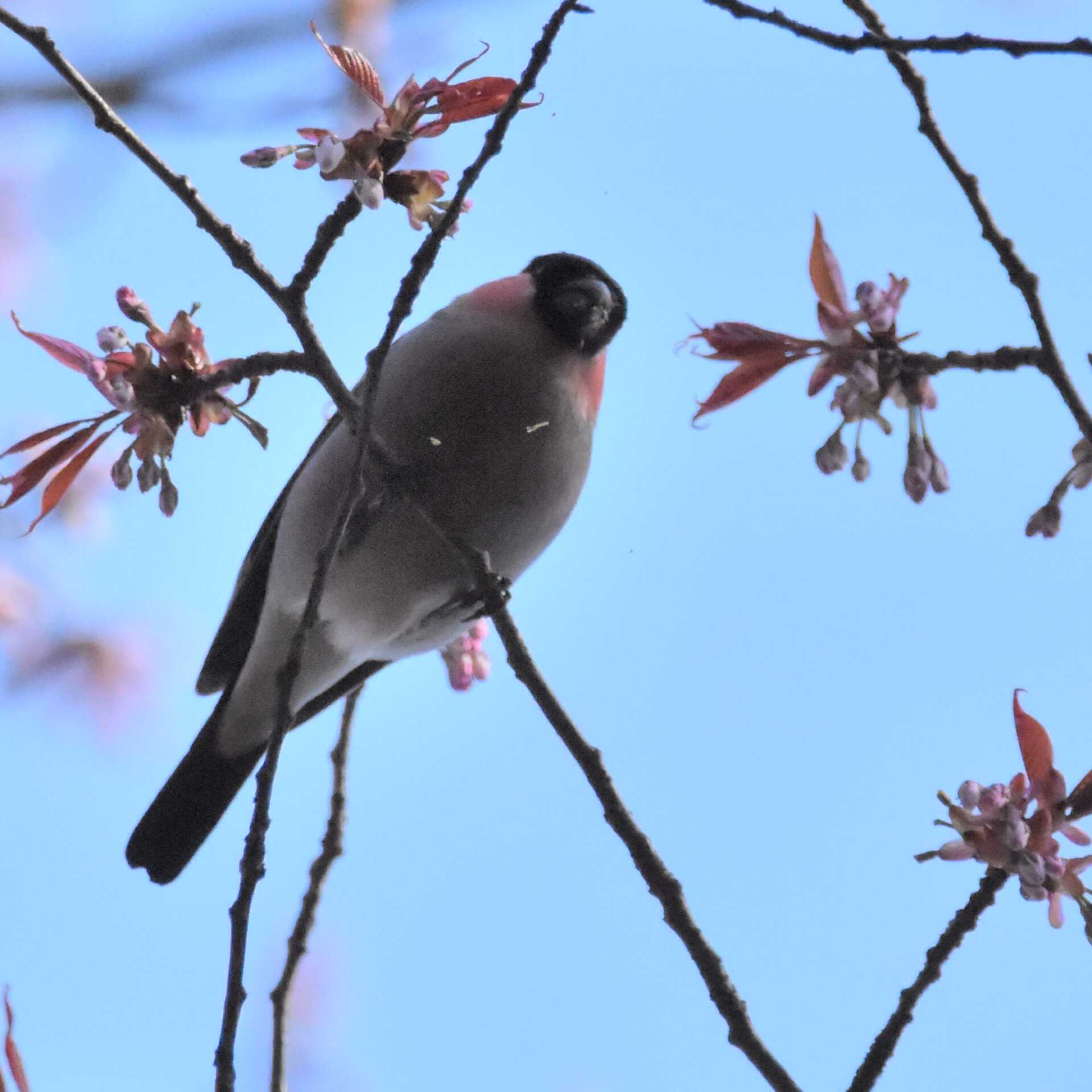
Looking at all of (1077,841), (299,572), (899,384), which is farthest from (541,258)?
(1077,841)

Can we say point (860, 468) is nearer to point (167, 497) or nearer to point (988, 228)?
point (988, 228)

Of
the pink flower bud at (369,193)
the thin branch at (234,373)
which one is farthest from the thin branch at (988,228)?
the thin branch at (234,373)

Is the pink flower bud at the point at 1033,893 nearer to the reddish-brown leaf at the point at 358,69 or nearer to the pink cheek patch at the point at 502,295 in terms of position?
the reddish-brown leaf at the point at 358,69

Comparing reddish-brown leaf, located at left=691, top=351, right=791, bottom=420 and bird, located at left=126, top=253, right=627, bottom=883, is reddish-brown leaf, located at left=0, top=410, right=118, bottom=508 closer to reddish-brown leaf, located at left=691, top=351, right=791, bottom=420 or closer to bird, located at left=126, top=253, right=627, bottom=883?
bird, located at left=126, top=253, right=627, bottom=883

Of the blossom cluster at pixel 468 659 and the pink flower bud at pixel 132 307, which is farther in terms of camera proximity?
the blossom cluster at pixel 468 659

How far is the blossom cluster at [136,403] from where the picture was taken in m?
1.99

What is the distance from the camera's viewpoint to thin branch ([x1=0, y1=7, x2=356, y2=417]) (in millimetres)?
1734

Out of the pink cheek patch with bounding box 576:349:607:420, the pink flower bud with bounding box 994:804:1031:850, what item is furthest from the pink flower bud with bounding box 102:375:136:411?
the pink flower bud with bounding box 994:804:1031:850

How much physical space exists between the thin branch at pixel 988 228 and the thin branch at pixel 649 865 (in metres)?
1.10

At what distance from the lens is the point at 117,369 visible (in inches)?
79.7

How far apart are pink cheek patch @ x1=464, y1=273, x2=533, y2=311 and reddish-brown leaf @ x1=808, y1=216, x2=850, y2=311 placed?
1.54m

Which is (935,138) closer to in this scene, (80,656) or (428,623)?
(428,623)

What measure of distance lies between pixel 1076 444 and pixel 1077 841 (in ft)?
1.97

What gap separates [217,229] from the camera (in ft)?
6.14
